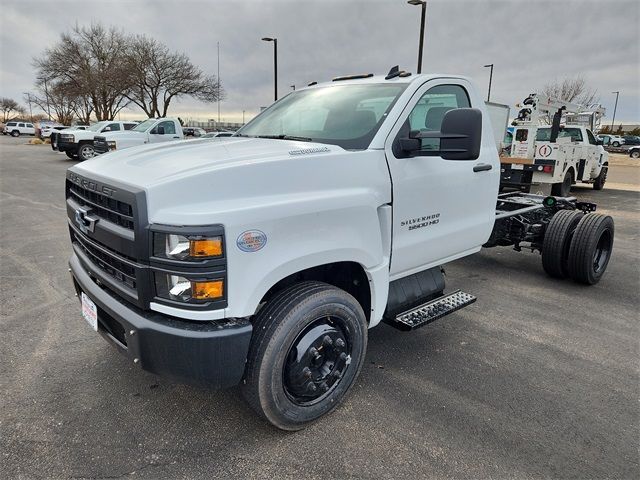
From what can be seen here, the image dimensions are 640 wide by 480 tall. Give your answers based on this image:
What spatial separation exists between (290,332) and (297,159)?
3.02ft

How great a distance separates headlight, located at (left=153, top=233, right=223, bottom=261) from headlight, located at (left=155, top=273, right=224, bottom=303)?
3.9 inches

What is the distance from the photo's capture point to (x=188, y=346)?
2.05 metres

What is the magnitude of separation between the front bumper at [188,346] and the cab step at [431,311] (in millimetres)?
1308

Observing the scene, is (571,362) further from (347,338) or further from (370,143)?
(370,143)

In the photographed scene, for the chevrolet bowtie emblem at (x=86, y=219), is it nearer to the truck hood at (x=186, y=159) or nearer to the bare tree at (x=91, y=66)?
the truck hood at (x=186, y=159)

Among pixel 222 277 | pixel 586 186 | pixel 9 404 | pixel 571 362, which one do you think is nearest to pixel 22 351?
pixel 9 404

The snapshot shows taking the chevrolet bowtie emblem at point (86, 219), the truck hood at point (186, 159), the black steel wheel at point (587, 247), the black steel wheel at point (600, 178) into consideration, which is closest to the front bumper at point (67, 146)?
the truck hood at point (186, 159)

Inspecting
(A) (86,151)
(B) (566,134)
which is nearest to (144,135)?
(A) (86,151)

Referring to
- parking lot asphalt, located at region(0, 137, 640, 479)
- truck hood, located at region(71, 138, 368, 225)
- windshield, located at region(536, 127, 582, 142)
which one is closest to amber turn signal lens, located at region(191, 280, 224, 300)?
truck hood, located at region(71, 138, 368, 225)

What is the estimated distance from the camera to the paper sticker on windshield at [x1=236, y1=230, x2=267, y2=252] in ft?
6.66

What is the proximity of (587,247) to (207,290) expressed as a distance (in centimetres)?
463

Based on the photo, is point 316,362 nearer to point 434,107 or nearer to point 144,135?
point 434,107

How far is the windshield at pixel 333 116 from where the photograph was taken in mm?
2904

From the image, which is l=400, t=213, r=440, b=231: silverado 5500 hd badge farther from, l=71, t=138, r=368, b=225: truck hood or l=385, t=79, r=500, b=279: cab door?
l=71, t=138, r=368, b=225: truck hood
